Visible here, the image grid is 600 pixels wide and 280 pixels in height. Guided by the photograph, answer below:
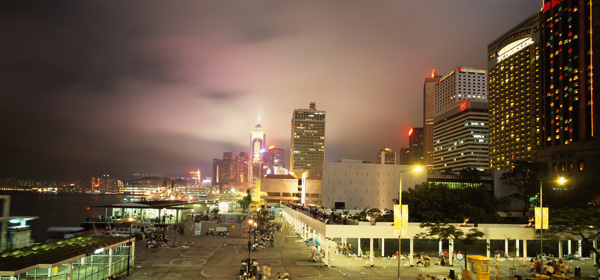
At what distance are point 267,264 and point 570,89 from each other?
398ft

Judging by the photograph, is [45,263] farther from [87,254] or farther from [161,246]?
[161,246]

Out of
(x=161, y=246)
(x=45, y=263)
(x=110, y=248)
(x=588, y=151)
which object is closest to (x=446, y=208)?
(x=161, y=246)

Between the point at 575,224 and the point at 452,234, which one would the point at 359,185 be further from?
the point at 452,234

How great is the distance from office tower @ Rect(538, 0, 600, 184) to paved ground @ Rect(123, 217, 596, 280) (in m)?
82.0

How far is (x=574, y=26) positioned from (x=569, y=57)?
29.5 ft

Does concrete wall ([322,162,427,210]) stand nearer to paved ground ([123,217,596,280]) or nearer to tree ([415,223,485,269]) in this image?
paved ground ([123,217,596,280])

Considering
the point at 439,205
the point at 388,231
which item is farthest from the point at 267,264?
the point at 439,205

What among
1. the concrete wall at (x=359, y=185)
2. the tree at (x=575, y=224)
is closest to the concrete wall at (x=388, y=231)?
the tree at (x=575, y=224)

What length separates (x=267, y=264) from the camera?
3941cm

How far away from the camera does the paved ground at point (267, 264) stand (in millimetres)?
34125

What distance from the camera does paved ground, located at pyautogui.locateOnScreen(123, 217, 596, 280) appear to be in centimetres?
3412

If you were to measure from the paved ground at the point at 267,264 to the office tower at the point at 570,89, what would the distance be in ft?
269

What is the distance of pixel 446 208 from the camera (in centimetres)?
6700

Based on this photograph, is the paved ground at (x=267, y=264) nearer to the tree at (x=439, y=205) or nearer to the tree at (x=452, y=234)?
the tree at (x=452, y=234)
